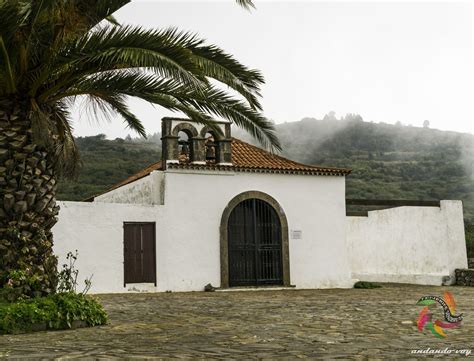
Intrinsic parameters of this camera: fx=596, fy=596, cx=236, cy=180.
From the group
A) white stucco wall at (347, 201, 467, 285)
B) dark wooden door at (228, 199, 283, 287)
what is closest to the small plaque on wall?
dark wooden door at (228, 199, 283, 287)

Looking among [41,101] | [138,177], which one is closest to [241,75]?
[41,101]

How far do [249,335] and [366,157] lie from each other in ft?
151

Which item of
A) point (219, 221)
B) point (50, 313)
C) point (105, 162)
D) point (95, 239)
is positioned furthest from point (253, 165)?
point (105, 162)

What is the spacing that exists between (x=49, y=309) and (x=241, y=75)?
14.3ft

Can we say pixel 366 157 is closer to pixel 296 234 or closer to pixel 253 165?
pixel 296 234

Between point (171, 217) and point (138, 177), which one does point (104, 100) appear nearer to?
point (171, 217)

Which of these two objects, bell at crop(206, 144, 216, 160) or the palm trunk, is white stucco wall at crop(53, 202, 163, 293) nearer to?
bell at crop(206, 144, 216, 160)

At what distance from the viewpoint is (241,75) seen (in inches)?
359

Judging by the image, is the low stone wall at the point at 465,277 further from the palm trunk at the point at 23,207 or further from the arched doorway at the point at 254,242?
the palm trunk at the point at 23,207

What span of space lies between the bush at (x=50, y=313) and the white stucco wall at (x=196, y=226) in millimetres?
6902

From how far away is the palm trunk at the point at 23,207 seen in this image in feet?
26.7

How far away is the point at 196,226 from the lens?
16.9 meters

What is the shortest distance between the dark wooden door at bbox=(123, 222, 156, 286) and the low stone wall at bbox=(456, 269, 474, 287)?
31.4ft

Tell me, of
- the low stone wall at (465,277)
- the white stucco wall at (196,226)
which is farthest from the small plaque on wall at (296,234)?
the low stone wall at (465,277)
